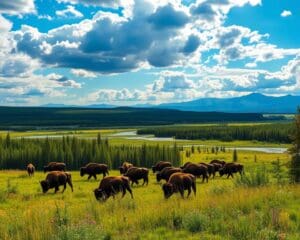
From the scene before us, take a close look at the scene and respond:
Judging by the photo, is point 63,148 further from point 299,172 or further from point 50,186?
point 299,172

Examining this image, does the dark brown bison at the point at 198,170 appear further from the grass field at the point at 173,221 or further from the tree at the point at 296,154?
the grass field at the point at 173,221

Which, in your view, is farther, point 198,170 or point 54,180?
point 198,170

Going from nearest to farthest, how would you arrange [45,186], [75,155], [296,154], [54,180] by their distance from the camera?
[45,186] → [54,180] → [296,154] → [75,155]

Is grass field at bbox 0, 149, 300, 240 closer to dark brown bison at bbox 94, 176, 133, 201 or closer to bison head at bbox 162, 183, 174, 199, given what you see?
bison head at bbox 162, 183, 174, 199

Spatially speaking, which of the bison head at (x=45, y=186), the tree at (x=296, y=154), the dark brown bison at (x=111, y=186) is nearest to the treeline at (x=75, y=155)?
the bison head at (x=45, y=186)

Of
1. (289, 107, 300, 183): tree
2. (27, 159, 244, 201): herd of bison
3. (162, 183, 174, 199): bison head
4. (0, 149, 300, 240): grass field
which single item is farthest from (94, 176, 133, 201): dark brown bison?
(289, 107, 300, 183): tree

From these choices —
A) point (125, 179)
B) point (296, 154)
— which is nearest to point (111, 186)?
point (125, 179)

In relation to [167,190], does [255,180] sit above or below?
above

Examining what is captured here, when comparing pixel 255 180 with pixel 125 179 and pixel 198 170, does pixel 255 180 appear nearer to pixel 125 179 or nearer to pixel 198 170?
pixel 125 179

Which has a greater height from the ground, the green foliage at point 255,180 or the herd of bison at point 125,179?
the green foliage at point 255,180

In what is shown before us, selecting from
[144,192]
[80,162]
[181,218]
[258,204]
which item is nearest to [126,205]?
[181,218]

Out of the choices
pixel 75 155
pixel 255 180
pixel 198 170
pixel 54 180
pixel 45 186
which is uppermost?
pixel 255 180

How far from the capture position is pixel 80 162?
3268 inches

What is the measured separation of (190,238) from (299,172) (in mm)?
23834
